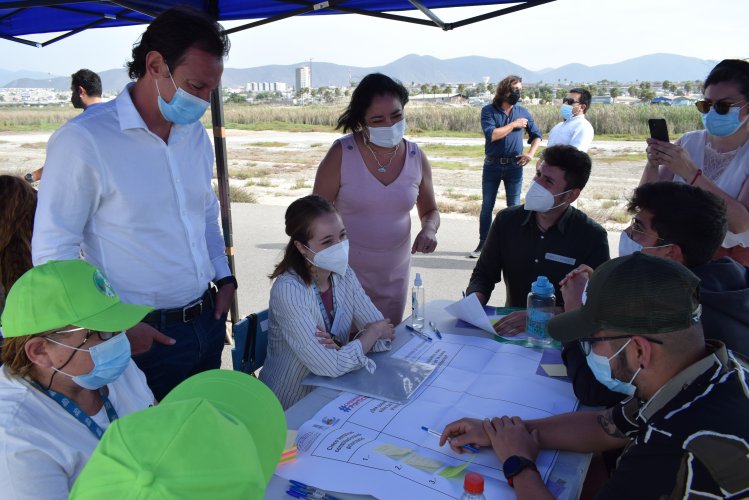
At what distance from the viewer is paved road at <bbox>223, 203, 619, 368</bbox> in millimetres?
5535

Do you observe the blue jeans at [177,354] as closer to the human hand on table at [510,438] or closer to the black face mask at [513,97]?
the human hand on table at [510,438]

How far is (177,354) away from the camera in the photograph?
85.2 inches

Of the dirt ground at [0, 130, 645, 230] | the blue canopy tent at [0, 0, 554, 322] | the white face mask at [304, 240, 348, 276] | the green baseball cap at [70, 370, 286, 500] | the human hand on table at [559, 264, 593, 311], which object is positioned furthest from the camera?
the dirt ground at [0, 130, 645, 230]

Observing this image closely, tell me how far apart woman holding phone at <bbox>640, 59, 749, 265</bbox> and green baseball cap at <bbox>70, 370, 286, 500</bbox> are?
2.85 metres

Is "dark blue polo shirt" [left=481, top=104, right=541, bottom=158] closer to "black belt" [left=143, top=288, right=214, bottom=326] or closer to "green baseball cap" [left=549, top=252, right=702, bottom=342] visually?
"black belt" [left=143, top=288, right=214, bottom=326]

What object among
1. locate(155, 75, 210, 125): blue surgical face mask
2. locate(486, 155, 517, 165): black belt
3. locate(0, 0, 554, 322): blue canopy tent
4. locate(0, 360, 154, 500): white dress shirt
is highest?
locate(0, 0, 554, 322): blue canopy tent

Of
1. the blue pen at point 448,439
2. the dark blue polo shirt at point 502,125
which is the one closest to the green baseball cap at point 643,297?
the blue pen at point 448,439

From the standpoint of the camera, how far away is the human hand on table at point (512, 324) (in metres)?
2.48

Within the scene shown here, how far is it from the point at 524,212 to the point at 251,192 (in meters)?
9.37

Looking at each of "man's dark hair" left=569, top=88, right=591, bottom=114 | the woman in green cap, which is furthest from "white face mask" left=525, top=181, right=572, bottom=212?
"man's dark hair" left=569, top=88, right=591, bottom=114

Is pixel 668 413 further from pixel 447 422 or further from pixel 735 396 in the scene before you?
pixel 447 422

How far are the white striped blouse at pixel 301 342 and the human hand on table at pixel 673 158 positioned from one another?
6.02 ft

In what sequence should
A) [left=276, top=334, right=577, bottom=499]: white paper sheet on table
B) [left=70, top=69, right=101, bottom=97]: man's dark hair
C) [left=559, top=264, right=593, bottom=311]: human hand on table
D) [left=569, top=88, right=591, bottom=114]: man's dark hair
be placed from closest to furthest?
[left=276, top=334, right=577, bottom=499]: white paper sheet on table → [left=559, top=264, right=593, bottom=311]: human hand on table → [left=70, top=69, right=101, bottom=97]: man's dark hair → [left=569, top=88, right=591, bottom=114]: man's dark hair

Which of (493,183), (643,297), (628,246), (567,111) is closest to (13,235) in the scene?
(643,297)
